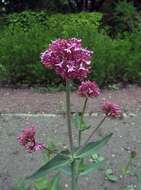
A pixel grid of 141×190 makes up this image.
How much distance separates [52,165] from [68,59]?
44cm

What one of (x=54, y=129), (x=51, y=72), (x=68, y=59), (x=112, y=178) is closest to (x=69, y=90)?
(x=68, y=59)

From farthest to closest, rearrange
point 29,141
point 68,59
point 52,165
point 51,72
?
point 51,72, point 29,141, point 52,165, point 68,59

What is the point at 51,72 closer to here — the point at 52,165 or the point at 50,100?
the point at 50,100

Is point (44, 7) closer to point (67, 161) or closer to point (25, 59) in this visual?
point (25, 59)

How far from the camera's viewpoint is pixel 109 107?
2508mm

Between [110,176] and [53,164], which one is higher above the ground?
[53,164]

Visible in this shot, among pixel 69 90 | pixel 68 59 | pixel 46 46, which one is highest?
pixel 68 59

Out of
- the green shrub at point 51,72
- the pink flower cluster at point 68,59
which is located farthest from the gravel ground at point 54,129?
the pink flower cluster at point 68,59

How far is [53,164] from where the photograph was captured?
2242 mm

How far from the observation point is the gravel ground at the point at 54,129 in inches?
152

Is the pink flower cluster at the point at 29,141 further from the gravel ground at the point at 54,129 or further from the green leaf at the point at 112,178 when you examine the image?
the green leaf at the point at 112,178

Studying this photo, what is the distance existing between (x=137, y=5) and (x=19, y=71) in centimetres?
401

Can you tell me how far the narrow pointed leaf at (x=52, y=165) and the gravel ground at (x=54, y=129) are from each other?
4.96 ft

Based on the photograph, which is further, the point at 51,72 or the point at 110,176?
the point at 51,72
